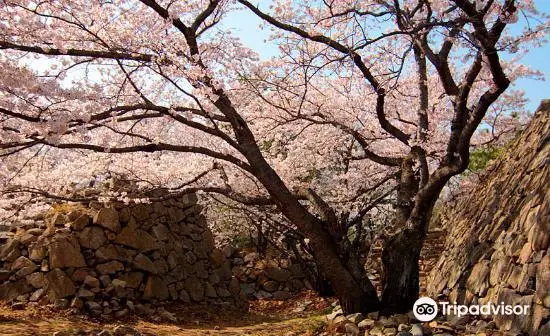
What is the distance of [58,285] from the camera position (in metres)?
8.24

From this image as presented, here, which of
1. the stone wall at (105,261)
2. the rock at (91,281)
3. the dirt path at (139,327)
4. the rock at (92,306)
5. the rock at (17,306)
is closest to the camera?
the dirt path at (139,327)

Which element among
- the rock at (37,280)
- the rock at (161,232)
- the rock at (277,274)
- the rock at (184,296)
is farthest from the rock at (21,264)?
the rock at (277,274)

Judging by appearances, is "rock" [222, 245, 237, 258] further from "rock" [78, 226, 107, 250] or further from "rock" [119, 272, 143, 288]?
"rock" [78, 226, 107, 250]

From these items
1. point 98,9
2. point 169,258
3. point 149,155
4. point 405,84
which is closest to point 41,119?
point 98,9

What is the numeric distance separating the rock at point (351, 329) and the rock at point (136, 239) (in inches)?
226

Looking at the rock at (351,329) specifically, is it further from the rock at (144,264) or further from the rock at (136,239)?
the rock at (136,239)

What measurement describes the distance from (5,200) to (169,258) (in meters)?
3.60

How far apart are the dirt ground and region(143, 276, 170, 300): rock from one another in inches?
13.4

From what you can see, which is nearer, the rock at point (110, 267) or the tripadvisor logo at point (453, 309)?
the tripadvisor logo at point (453, 309)

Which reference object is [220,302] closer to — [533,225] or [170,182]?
[170,182]

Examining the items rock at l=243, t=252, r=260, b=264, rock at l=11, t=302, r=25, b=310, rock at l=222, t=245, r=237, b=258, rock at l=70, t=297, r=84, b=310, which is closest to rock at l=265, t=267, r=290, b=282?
rock at l=243, t=252, r=260, b=264

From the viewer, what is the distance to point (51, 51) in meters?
4.95

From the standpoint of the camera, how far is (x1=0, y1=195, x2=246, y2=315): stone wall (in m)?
8.35

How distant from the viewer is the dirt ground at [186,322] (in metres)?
6.64
